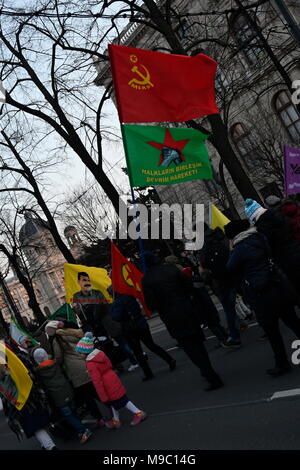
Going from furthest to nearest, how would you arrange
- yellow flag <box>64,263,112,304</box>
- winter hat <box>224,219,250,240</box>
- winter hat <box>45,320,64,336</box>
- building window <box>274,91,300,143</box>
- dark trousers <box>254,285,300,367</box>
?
building window <box>274,91,300,143</box>, yellow flag <box>64,263,112,304</box>, winter hat <box>45,320,64,336</box>, winter hat <box>224,219,250,240</box>, dark trousers <box>254,285,300,367</box>

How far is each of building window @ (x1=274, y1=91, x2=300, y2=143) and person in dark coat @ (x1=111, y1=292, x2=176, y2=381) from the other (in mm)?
21201

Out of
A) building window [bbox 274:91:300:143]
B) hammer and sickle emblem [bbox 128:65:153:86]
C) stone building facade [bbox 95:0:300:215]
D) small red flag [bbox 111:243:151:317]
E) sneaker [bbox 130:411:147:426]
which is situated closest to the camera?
sneaker [bbox 130:411:147:426]

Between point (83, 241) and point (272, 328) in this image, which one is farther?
point (83, 241)

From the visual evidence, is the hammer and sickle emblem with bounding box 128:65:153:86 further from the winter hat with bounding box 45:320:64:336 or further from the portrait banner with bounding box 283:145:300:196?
the winter hat with bounding box 45:320:64:336

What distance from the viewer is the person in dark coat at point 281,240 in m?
5.97

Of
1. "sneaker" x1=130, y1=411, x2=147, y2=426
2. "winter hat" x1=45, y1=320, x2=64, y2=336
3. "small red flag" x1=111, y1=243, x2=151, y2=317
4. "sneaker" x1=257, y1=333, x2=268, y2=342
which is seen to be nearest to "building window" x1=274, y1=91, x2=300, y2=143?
"sneaker" x1=257, y1=333, x2=268, y2=342

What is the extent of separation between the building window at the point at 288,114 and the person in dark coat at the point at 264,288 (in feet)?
74.9

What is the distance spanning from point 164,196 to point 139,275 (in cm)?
2872

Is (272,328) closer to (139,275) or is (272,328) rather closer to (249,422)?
(249,422)

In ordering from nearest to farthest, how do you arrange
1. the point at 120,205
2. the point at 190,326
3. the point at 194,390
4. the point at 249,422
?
the point at 249,422 < the point at 190,326 < the point at 194,390 < the point at 120,205

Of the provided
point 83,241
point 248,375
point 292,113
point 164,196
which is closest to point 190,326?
point 248,375

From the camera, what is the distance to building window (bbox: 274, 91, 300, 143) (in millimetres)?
27016

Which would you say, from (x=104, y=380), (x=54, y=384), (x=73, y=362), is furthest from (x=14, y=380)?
(x=104, y=380)

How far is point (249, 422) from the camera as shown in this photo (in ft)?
15.0
